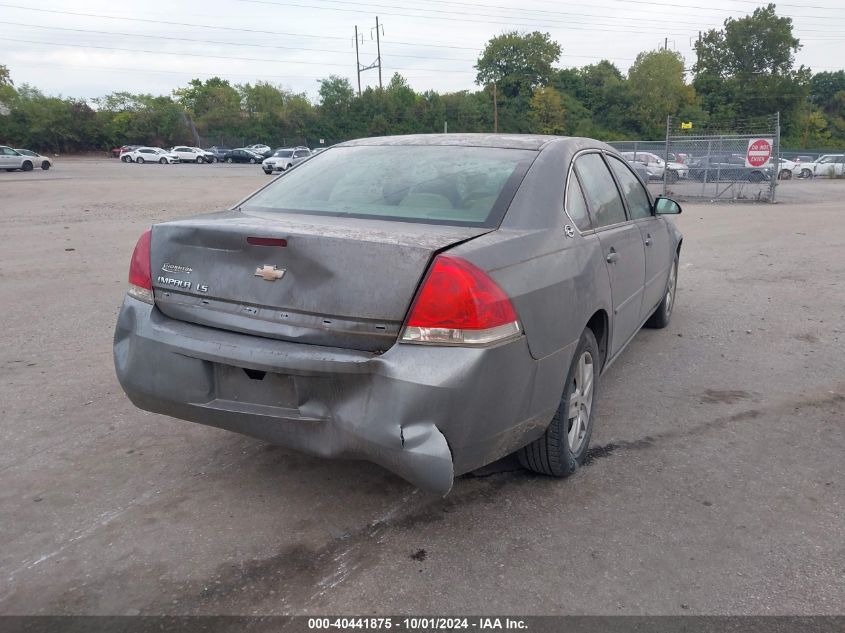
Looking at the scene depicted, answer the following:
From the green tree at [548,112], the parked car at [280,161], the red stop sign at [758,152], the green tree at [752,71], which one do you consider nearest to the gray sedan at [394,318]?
the red stop sign at [758,152]

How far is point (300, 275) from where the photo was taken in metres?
2.82

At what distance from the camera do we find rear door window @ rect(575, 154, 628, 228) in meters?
3.97

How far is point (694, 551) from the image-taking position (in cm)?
290

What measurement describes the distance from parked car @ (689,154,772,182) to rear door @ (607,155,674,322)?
57.1 ft

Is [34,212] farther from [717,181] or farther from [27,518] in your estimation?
[717,181]

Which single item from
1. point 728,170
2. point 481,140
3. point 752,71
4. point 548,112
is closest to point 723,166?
point 728,170

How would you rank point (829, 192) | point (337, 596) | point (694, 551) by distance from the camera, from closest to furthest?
1. point (337, 596)
2. point (694, 551)
3. point (829, 192)

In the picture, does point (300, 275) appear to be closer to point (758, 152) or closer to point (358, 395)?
point (358, 395)

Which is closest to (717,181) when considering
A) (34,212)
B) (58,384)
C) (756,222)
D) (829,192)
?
(756,222)

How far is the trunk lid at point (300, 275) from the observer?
2732 millimetres

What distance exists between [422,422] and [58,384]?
Result: 321 cm

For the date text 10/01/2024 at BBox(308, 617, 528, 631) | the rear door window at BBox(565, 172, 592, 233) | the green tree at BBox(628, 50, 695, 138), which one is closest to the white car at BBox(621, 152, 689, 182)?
the rear door window at BBox(565, 172, 592, 233)

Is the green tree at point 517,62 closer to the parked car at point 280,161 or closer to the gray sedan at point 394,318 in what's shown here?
the parked car at point 280,161

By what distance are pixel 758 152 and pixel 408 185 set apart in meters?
19.9
